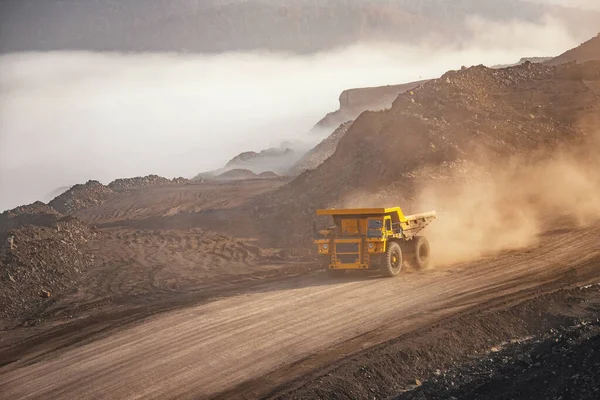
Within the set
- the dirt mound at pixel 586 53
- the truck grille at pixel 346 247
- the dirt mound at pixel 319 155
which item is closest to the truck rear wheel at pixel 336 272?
the truck grille at pixel 346 247

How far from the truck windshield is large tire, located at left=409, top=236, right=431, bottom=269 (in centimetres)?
184

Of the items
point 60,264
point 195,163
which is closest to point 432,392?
point 60,264

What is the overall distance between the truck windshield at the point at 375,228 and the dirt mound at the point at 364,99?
71.7 meters

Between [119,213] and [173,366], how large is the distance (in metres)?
39.9

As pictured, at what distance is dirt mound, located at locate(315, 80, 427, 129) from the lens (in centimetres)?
9334

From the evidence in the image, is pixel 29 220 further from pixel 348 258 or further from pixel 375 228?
pixel 375 228

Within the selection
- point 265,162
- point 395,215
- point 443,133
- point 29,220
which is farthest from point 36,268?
point 265,162

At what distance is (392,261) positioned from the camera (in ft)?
68.7

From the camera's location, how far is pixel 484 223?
27.3 m

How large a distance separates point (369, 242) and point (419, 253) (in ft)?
8.20

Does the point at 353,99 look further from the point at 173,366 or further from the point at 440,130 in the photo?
the point at 173,366

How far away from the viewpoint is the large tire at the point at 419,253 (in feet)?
71.4

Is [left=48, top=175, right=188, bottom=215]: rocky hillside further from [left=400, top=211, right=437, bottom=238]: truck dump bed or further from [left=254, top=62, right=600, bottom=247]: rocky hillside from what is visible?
[left=400, top=211, right=437, bottom=238]: truck dump bed

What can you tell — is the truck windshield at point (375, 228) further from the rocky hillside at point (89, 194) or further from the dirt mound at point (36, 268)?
the rocky hillside at point (89, 194)
